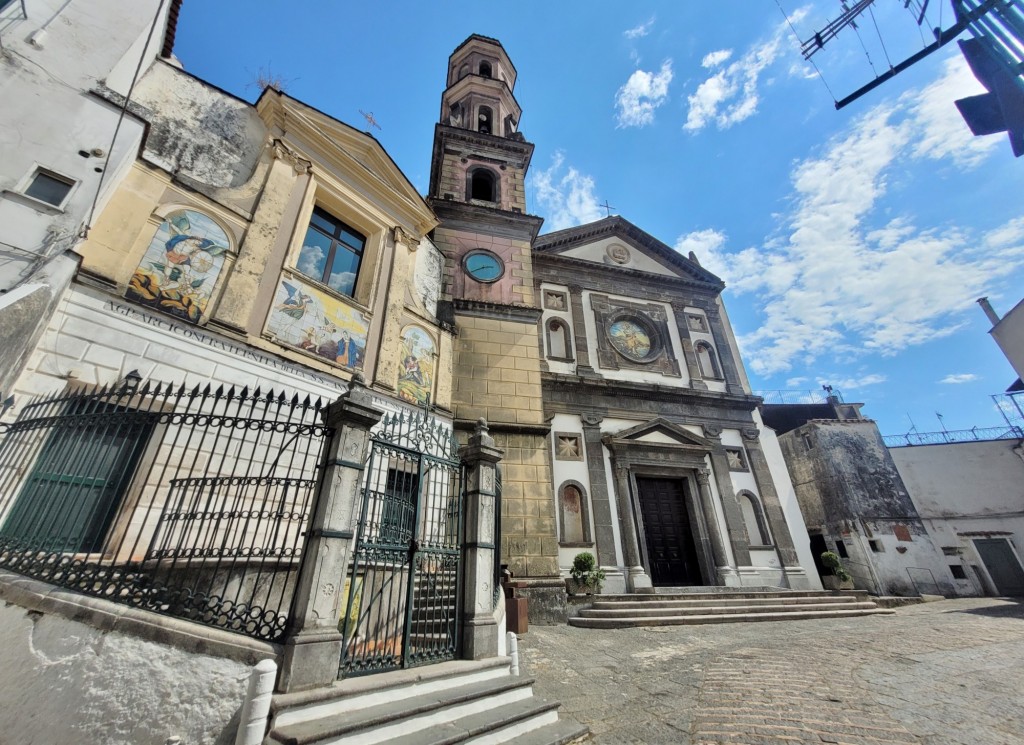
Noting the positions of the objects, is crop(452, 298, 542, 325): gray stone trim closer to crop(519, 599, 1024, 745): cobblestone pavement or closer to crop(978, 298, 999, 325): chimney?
crop(519, 599, 1024, 745): cobblestone pavement

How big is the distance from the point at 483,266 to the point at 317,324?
5989 millimetres

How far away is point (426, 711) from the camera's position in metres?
3.21

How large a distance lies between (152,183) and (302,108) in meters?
3.91

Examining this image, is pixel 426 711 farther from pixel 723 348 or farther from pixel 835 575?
pixel 723 348

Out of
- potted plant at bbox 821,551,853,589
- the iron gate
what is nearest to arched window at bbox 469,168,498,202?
the iron gate

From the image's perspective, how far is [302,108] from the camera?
900cm

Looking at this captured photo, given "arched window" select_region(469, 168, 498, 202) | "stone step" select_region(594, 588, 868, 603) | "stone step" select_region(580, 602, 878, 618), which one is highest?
"arched window" select_region(469, 168, 498, 202)

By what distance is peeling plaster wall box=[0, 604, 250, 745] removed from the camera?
2.59 metres

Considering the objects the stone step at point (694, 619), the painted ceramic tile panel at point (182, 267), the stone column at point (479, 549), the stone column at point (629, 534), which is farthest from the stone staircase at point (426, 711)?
the stone column at point (629, 534)

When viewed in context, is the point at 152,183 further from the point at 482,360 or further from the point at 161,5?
the point at 482,360

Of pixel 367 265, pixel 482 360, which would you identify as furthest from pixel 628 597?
pixel 367 265

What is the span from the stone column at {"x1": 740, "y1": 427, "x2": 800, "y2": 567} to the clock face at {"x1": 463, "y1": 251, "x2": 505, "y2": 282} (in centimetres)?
1008

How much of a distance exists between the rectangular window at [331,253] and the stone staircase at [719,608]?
29.9 ft

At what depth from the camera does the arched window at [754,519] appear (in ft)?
41.7
